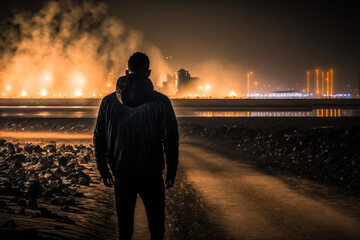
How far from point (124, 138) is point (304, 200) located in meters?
7.51

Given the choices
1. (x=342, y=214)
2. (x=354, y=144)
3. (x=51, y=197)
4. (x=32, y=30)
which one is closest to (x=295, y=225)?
(x=342, y=214)

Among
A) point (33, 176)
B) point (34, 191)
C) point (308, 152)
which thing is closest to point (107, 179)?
point (34, 191)

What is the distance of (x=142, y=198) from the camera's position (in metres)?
4.71

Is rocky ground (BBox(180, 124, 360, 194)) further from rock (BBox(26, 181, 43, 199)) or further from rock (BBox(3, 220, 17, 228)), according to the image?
rock (BBox(3, 220, 17, 228))

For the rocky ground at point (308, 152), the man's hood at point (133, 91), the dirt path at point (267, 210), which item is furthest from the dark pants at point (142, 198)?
the rocky ground at point (308, 152)

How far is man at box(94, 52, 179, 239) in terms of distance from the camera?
4.57 metres

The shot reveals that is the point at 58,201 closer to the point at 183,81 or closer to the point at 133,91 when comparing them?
the point at 133,91

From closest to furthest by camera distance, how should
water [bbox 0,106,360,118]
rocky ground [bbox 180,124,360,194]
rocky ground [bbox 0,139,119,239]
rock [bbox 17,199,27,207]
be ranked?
1. rocky ground [bbox 0,139,119,239]
2. rock [bbox 17,199,27,207]
3. rocky ground [bbox 180,124,360,194]
4. water [bbox 0,106,360,118]

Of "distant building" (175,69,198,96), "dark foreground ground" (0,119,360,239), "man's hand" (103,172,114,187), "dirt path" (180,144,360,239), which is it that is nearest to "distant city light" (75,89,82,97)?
"distant building" (175,69,198,96)

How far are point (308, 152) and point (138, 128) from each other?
16.8 metres

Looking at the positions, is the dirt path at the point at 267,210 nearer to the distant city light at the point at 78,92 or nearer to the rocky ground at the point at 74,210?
the rocky ground at the point at 74,210

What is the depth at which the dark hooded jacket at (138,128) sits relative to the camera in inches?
180

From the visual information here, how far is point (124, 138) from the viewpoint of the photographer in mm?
4609

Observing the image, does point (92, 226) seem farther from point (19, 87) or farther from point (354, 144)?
point (19, 87)
